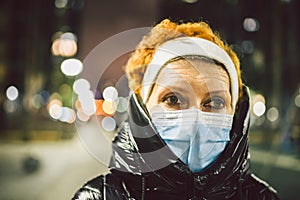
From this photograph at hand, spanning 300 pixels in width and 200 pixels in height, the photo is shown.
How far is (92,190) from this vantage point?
892 millimetres

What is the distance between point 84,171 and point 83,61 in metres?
0.28

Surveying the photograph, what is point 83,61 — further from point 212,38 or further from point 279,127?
point 279,127

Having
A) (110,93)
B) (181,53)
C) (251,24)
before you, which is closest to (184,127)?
(181,53)

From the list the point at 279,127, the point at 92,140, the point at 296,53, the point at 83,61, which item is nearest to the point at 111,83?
the point at 92,140

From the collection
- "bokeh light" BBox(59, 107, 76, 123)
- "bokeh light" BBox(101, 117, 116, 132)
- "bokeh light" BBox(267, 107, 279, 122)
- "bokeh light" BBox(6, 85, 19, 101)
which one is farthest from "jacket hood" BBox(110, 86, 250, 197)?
"bokeh light" BBox(6, 85, 19, 101)

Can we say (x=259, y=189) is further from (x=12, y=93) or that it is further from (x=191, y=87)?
(x=12, y=93)

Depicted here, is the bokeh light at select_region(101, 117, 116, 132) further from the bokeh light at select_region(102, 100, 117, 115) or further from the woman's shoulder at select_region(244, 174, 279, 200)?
the woman's shoulder at select_region(244, 174, 279, 200)

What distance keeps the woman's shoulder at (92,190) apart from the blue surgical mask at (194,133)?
5.6 inches

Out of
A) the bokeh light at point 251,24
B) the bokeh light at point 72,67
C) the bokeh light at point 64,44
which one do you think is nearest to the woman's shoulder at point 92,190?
the bokeh light at point 72,67

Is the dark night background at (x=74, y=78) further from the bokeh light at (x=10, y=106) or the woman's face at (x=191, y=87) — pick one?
the woman's face at (x=191, y=87)

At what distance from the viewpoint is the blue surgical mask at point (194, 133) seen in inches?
35.5

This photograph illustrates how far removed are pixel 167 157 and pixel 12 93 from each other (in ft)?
3.63

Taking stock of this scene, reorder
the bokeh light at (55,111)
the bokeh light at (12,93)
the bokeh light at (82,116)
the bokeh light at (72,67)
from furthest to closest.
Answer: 1. the bokeh light at (12,93)
2. the bokeh light at (55,111)
3. the bokeh light at (72,67)
4. the bokeh light at (82,116)

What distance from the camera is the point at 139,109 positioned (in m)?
0.86
